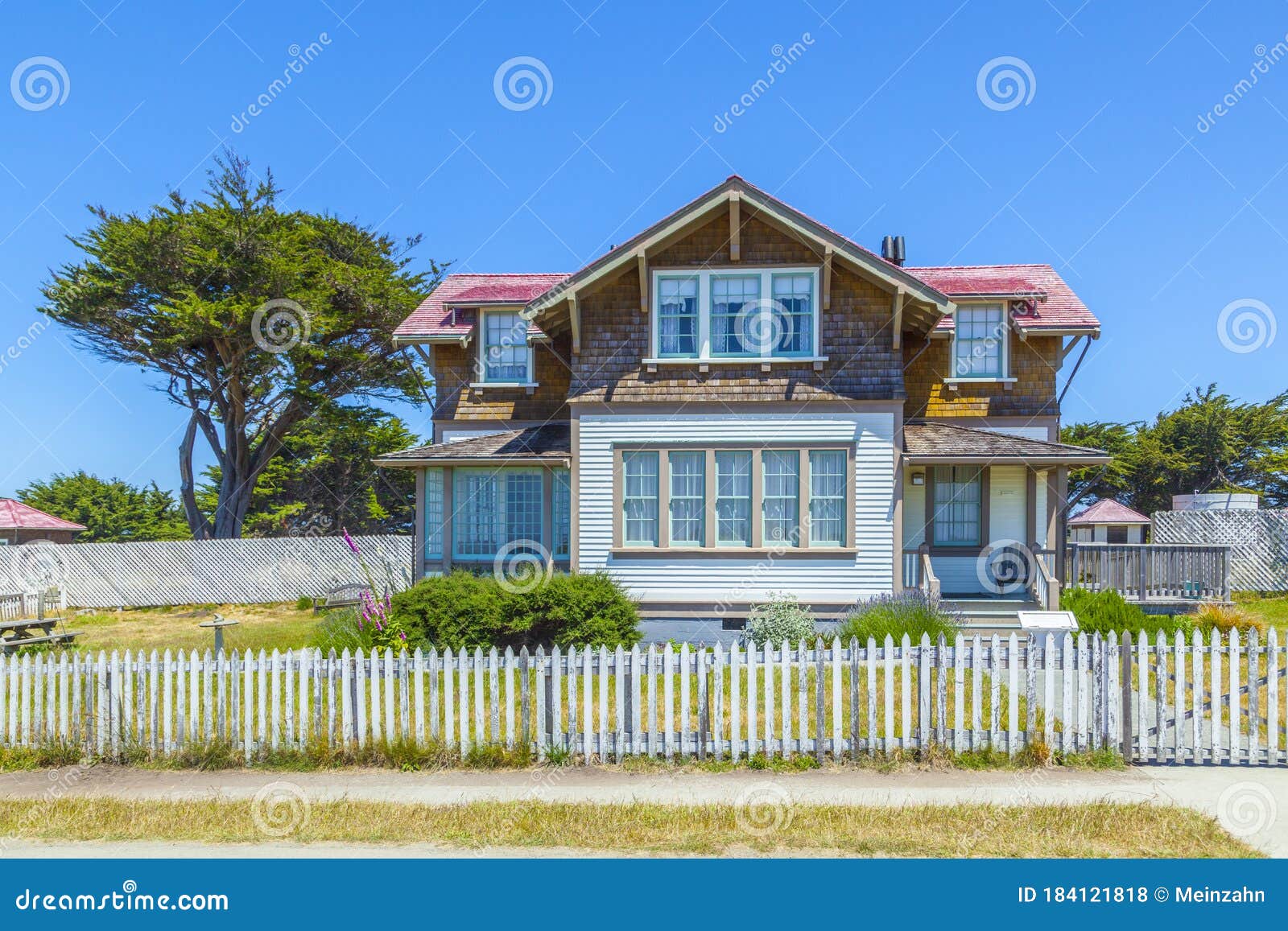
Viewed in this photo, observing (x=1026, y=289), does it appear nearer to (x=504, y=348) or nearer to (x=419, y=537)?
(x=504, y=348)

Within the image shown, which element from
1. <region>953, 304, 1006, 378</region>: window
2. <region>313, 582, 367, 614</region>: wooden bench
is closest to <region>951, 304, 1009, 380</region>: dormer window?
<region>953, 304, 1006, 378</region>: window

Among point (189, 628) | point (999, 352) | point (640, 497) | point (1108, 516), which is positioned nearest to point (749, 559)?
point (640, 497)

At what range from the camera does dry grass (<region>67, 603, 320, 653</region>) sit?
1925cm

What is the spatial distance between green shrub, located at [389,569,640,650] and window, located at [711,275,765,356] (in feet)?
16.9

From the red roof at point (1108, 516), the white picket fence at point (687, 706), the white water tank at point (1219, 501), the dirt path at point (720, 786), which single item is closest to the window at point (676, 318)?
the white picket fence at point (687, 706)

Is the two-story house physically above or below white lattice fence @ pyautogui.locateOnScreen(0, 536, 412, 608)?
above

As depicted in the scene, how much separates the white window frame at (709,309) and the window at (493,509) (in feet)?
13.9

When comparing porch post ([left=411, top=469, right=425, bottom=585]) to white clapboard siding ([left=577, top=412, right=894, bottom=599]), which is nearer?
white clapboard siding ([left=577, top=412, right=894, bottom=599])

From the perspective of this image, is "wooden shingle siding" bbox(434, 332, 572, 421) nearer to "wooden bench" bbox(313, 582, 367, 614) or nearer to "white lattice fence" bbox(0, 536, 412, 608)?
"wooden bench" bbox(313, 582, 367, 614)

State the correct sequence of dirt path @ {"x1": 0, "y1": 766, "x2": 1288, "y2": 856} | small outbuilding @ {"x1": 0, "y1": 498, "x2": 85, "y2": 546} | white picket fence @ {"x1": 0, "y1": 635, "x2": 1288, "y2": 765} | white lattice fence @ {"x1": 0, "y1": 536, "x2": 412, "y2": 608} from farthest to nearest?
small outbuilding @ {"x1": 0, "y1": 498, "x2": 85, "y2": 546} → white lattice fence @ {"x1": 0, "y1": 536, "x2": 412, "y2": 608} → white picket fence @ {"x1": 0, "y1": 635, "x2": 1288, "y2": 765} → dirt path @ {"x1": 0, "y1": 766, "x2": 1288, "y2": 856}

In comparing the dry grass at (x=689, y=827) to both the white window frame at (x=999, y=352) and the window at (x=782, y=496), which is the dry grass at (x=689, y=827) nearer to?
the window at (x=782, y=496)

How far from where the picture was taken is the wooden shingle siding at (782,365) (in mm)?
17094

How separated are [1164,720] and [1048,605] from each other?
7.50 m

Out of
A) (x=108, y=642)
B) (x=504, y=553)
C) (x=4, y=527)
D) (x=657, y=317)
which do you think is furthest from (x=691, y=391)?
(x=4, y=527)
